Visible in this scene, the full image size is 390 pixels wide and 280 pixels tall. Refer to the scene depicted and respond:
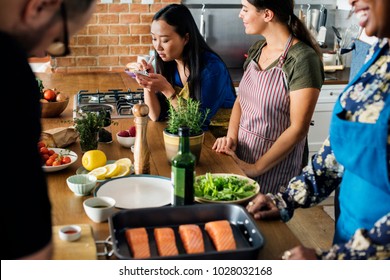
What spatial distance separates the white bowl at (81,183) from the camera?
1.87m

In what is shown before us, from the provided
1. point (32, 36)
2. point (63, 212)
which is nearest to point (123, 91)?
point (63, 212)

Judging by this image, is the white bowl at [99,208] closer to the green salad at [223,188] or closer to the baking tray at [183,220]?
the baking tray at [183,220]

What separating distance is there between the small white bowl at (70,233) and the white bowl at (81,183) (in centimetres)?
35

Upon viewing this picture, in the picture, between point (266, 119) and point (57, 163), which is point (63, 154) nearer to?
point (57, 163)

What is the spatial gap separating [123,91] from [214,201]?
210 centimetres

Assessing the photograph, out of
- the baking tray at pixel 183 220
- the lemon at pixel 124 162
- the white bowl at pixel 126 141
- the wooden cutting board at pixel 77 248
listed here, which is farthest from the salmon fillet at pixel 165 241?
the white bowl at pixel 126 141

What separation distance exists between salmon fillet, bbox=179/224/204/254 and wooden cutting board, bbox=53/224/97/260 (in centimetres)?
24

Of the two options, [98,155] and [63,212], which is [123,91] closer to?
[98,155]

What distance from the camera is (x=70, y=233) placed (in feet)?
4.94

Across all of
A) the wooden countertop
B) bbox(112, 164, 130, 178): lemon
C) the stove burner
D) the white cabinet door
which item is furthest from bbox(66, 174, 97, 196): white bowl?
the white cabinet door

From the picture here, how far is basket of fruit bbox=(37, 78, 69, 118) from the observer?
2967mm

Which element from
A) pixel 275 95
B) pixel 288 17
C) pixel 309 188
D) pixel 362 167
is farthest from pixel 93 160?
pixel 288 17

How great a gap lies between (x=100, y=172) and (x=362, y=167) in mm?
985

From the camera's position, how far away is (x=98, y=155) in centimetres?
212
